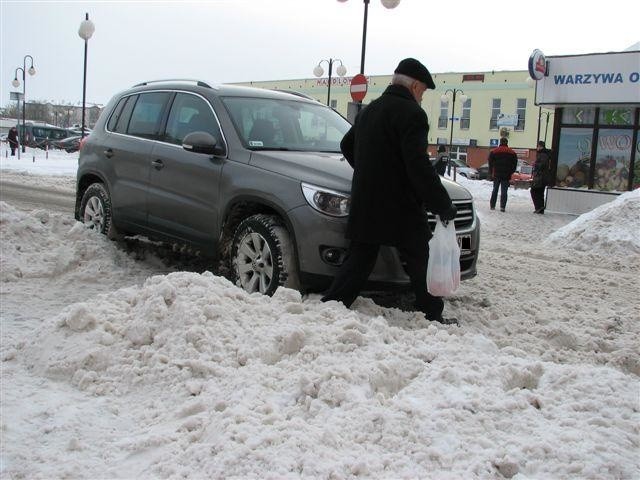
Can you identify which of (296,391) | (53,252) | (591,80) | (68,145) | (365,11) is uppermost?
(365,11)

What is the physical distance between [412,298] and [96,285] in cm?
289

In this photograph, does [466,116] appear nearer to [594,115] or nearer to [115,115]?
[594,115]

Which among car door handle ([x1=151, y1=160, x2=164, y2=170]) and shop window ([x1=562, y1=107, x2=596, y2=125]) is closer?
car door handle ([x1=151, y1=160, x2=164, y2=170])

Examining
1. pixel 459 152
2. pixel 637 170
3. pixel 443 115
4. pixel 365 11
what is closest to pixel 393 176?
pixel 365 11

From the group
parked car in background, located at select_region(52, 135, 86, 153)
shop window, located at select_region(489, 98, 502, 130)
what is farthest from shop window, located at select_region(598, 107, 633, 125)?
shop window, located at select_region(489, 98, 502, 130)

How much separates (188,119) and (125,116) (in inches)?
49.1

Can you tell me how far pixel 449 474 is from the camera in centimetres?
254

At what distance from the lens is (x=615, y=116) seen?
15.9m

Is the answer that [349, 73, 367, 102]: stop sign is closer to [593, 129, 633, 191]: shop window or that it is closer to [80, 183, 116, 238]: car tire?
[593, 129, 633, 191]: shop window

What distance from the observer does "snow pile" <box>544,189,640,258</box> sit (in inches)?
366

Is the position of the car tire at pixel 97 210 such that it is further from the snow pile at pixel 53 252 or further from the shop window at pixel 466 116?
the shop window at pixel 466 116

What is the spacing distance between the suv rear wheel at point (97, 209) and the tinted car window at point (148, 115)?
735 millimetres

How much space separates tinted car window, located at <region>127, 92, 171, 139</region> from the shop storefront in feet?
39.5

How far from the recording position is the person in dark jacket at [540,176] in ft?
52.4
